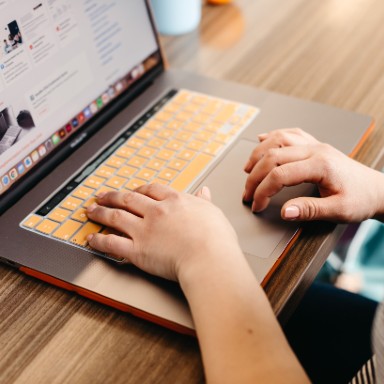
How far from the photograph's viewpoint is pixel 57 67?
0.78 metres

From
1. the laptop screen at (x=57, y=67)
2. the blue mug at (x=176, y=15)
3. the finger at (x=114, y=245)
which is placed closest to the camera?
the finger at (x=114, y=245)

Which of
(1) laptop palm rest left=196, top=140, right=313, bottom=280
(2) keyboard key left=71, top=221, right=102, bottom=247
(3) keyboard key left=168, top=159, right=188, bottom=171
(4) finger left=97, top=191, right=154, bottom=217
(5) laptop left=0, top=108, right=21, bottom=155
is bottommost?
(1) laptop palm rest left=196, top=140, right=313, bottom=280

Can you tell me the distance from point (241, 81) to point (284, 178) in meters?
0.39

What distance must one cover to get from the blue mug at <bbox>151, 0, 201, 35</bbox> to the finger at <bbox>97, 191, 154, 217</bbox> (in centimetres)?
58

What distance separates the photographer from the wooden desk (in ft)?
1.80

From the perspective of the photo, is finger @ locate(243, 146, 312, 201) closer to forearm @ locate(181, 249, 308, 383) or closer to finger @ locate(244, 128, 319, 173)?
finger @ locate(244, 128, 319, 173)

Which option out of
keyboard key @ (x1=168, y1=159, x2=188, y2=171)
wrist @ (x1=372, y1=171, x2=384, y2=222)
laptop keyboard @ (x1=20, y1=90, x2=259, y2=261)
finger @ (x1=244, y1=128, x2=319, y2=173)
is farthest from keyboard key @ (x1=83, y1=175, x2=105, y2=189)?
wrist @ (x1=372, y1=171, x2=384, y2=222)

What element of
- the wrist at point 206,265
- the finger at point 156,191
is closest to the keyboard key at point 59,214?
the finger at point 156,191

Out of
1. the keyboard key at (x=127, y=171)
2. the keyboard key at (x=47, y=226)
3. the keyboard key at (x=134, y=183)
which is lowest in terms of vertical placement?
the keyboard key at (x=134, y=183)

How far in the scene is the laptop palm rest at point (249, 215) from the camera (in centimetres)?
63

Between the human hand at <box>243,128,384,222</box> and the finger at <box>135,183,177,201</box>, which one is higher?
the finger at <box>135,183,177,201</box>

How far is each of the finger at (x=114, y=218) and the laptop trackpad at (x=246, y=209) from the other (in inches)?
4.9

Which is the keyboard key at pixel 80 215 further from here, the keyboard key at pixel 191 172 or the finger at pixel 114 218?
the keyboard key at pixel 191 172

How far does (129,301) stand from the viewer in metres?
0.58
